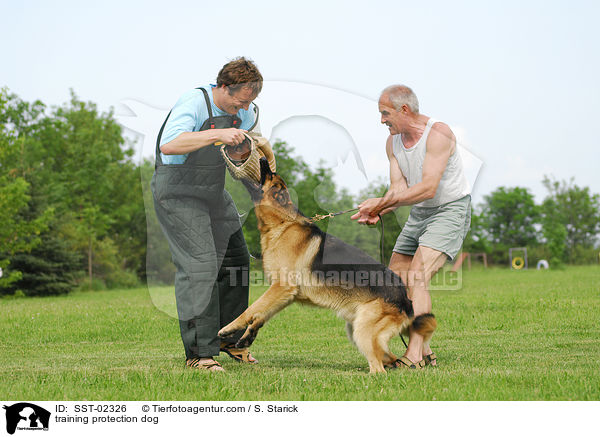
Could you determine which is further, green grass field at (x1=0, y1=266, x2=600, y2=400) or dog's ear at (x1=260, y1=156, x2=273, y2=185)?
dog's ear at (x1=260, y1=156, x2=273, y2=185)

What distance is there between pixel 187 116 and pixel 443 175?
8.56ft

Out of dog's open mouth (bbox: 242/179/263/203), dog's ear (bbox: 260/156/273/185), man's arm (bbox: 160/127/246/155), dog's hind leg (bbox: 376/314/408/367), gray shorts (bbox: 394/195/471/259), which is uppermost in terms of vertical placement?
man's arm (bbox: 160/127/246/155)

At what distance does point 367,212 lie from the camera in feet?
19.3

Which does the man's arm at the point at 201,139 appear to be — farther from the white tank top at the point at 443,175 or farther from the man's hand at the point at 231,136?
the white tank top at the point at 443,175

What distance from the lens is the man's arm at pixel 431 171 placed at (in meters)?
5.80

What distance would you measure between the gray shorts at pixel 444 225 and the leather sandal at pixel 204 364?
2416mm

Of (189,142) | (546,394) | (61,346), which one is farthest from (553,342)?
(61,346)

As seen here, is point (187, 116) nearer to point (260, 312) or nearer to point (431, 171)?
point (260, 312)

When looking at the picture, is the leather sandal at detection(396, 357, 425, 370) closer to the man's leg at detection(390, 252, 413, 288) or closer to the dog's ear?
the man's leg at detection(390, 252, 413, 288)

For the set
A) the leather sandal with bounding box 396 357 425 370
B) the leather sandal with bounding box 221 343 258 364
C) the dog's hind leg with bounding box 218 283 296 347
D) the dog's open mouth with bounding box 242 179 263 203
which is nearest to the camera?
the dog's hind leg with bounding box 218 283 296 347

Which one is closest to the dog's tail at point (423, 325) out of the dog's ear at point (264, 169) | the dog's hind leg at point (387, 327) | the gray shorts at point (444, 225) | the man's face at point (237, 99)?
the dog's hind leg at point (387, 327)

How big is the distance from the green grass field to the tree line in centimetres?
138

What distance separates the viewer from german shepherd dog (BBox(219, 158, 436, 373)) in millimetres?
5668

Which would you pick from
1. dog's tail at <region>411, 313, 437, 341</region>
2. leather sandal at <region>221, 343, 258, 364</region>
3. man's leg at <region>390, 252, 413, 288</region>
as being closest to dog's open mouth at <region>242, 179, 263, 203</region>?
man's leg at <region>390, 252, 413, 288</region>
